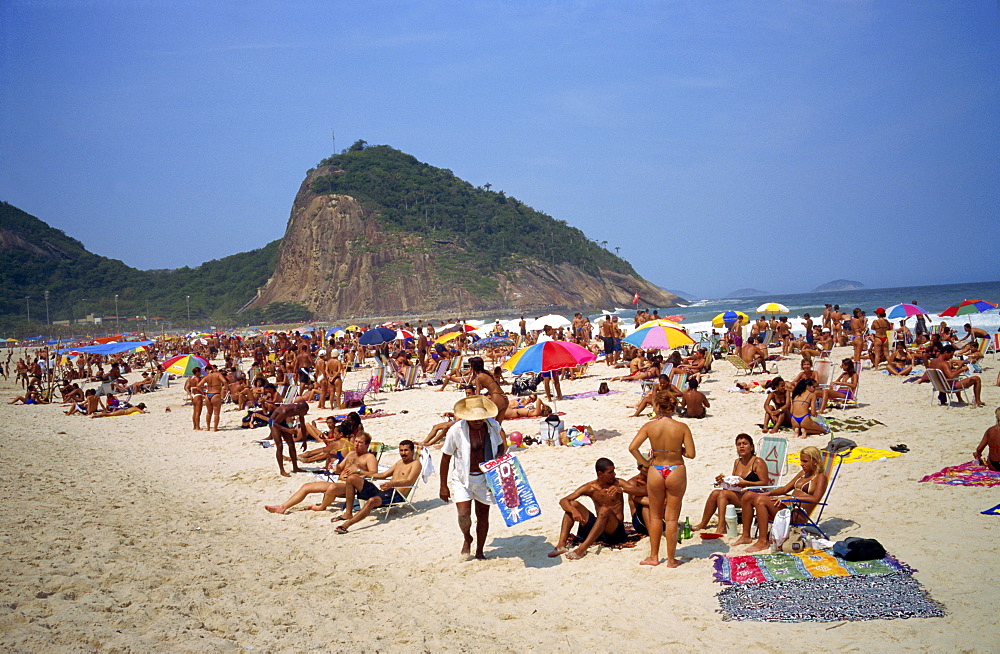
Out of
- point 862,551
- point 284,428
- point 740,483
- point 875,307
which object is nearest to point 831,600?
point 862,551

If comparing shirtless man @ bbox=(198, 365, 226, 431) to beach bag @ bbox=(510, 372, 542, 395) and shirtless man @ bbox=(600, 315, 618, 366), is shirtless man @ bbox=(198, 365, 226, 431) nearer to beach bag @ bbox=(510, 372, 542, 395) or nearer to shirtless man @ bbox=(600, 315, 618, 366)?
beach bag @ bbox=(510, 372, 542, 395)

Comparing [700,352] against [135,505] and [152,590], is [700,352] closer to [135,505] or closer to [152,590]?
[135,505]

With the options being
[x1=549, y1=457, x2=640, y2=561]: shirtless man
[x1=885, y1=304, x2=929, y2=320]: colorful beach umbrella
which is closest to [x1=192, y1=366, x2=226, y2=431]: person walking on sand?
[x1=549, y1=457, x2=640, y2=561]: shirtless man

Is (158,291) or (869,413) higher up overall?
(158,291)

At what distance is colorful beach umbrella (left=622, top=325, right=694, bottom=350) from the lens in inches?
463

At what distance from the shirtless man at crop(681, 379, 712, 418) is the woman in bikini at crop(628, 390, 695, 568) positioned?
542 cm

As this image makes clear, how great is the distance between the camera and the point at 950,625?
11.0 ft

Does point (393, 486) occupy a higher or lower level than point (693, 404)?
lower

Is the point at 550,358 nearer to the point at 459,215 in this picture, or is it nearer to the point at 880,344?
the point at 880,344

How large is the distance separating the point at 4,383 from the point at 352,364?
13.8 m

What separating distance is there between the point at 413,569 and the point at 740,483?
2.54 meters

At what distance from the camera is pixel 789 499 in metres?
4.81

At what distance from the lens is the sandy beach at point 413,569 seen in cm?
350

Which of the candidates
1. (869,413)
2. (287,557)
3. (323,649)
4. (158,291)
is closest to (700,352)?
(869,413)
